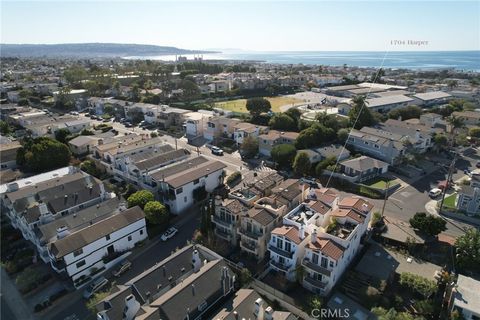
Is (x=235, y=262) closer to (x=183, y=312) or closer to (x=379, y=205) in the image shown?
(x=183, y=312)

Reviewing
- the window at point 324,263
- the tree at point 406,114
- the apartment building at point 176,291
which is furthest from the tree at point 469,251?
the tree at point 406,114

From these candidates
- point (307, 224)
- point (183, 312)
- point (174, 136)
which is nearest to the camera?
point (183, 312)

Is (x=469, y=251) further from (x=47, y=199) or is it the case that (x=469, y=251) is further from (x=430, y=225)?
(x=47, y=199)

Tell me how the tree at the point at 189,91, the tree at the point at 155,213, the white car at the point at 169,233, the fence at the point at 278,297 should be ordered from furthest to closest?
the tree at the point at 189,91
the tree at the point at 155,213
the white car at the point at 169,233
the fence at the point at 278,297

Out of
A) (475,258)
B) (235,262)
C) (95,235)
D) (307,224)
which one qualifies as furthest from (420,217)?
(95,235)

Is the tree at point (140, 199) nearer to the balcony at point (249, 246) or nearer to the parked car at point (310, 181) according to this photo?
the balcony at point (249, 246)

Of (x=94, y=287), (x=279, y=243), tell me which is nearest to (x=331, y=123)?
(x=279, y=243)

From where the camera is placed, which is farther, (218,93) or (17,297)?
(218,93)
